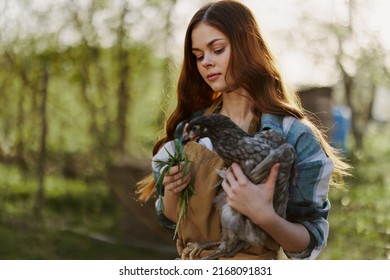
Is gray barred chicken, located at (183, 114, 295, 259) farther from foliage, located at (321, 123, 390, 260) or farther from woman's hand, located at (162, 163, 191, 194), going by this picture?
foliage, located at (321, 123, 390, 260)

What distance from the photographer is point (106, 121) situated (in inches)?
226

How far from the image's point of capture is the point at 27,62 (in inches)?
213

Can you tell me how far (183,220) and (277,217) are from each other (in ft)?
0.97

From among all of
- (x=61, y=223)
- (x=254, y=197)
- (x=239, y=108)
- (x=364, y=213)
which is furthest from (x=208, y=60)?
(x=61, y=223)

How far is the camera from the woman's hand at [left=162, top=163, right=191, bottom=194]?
174cm

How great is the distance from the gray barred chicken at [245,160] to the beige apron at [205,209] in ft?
0.14

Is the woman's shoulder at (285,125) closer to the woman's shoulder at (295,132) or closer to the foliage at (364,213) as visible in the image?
the woman's shoulder at (295,132)

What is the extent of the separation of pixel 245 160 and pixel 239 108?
0.23 meters

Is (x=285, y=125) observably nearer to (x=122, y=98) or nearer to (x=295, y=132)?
(x=295, y=132)

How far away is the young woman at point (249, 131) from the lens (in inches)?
66.1

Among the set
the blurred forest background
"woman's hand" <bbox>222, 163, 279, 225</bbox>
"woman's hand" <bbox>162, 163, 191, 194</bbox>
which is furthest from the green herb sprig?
the blurred forest background

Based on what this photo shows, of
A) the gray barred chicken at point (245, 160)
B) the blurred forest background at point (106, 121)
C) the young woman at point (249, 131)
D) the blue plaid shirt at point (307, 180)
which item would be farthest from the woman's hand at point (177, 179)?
the blurred forest background at point (106, 121)

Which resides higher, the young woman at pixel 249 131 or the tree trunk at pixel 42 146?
the young woman at pixel 249 131

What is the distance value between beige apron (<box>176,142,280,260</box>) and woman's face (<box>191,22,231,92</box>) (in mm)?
192
